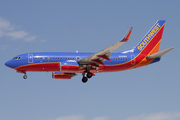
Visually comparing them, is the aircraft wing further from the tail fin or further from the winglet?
the tail fin

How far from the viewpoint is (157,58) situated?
61094 mm

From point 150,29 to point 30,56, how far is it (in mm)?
23246

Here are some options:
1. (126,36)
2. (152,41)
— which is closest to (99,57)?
(126,36)

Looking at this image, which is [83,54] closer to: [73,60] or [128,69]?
[73,60]

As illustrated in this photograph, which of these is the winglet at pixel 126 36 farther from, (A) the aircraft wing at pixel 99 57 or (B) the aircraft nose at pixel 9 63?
(B) the aircraft nose at pixel 9 63

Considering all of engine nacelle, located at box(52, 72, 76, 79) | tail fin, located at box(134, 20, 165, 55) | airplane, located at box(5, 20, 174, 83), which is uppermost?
tail fin, located at box(134, 20, 165, 55)

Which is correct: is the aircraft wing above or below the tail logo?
Answer: below

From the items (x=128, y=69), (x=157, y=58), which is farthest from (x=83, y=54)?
(x=157, y=58)

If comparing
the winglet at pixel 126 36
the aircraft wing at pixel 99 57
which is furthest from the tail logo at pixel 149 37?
the winglet at pixel 126 36

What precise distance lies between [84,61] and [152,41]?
1499 cm

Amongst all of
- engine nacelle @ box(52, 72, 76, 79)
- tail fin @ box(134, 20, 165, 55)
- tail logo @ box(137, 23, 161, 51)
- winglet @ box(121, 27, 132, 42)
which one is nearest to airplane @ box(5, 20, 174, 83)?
tail fin @ box(134, 20, 165, 55)

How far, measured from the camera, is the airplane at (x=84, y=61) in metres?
56.8

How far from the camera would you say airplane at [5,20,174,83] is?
5681 centimetres

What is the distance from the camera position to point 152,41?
6475 centimetres
